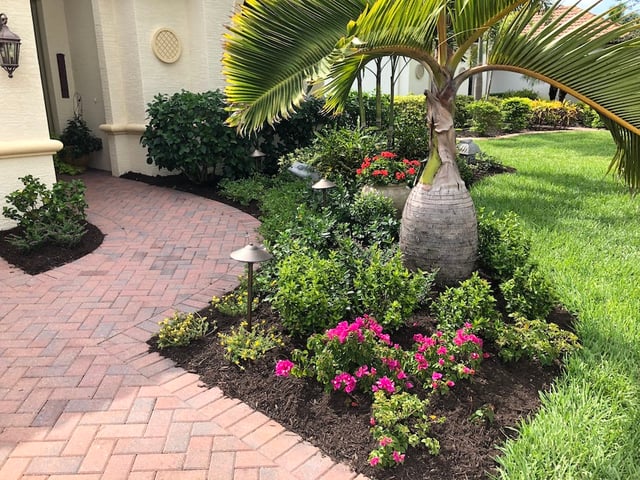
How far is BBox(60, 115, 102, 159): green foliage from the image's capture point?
934 centimetres

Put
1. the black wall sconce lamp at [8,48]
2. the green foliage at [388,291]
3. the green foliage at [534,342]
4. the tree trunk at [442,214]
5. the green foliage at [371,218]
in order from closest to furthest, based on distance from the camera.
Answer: the green foliage at [534,342], the green foliage at [388,291], the tree trunk at [442,214], the green foliage at [371,218], the black wall sconce lamp at [8,48]

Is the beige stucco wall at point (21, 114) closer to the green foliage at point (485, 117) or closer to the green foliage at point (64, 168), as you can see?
the green foliage at point (64, 168)

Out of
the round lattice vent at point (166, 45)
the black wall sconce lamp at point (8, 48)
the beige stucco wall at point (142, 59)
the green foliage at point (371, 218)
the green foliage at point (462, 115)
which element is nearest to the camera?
the green foliage at point (371, 218)

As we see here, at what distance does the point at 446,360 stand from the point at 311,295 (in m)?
0.92

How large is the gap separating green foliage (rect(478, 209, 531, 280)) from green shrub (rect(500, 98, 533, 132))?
42.8 ft

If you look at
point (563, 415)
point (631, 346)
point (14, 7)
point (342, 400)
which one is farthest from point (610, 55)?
point (14, 7)

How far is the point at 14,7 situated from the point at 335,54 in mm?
4669

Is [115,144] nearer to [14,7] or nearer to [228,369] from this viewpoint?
[14,7]

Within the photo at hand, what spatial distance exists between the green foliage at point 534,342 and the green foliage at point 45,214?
14.5 ft

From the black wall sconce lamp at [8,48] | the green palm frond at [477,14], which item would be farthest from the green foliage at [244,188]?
the green palm frond at [477,14]

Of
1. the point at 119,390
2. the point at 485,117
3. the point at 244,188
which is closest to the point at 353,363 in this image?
the point at 119,390

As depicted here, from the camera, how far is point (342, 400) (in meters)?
2.96

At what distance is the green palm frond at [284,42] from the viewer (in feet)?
11.7

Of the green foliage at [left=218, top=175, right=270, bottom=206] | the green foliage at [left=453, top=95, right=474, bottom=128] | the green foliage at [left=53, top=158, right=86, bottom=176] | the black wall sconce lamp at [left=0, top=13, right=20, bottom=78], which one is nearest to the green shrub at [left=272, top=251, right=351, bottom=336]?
the green foliage at [left=218, top=175, right=270, bottom=206]
